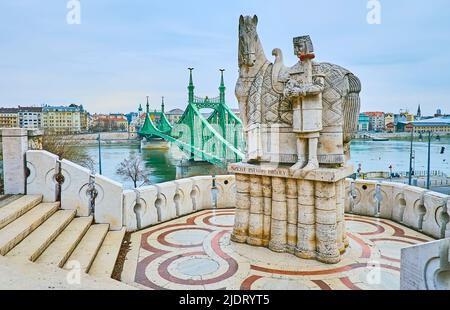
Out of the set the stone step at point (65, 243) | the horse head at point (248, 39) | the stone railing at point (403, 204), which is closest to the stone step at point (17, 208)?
the stone step at point (65, 243)

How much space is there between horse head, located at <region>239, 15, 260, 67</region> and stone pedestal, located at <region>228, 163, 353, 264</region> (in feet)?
5.35

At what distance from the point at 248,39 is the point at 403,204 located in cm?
413

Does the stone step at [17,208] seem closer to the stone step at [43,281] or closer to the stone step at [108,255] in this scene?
the stone step at [108,255]

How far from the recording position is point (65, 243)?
3.99 meters

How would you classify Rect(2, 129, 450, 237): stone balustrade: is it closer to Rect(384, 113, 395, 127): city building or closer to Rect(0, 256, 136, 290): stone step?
Rect(0, 256, 136, 290): stone step

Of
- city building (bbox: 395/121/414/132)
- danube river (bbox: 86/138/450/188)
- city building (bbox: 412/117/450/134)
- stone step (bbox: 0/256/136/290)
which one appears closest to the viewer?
stone step (bbox: 0/256/136/290)

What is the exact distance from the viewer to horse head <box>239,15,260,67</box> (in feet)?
16.4

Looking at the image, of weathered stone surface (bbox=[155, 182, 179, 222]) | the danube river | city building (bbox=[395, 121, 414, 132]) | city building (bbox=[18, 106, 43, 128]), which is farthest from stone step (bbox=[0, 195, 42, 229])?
city building (bbox=[395, 121, 414, 132])

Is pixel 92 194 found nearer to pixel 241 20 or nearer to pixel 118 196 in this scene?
pixel 118 196

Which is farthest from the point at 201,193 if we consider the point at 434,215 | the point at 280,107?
the point at 434,215

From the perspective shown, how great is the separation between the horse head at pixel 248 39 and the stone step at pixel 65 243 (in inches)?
133

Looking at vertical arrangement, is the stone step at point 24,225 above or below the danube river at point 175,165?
above

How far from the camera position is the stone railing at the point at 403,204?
5.30m
